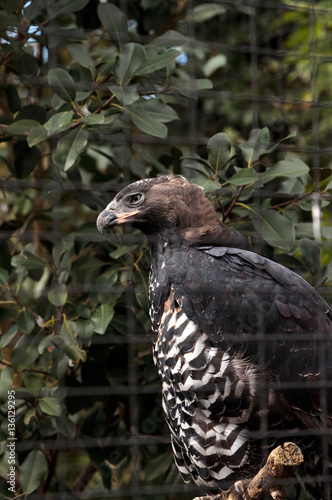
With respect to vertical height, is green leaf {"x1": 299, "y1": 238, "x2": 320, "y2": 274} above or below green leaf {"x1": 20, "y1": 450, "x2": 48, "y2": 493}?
above

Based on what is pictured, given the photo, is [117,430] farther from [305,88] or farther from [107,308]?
[305,88]

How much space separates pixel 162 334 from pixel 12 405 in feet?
1.81

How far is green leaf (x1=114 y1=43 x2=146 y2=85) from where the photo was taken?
169 cm

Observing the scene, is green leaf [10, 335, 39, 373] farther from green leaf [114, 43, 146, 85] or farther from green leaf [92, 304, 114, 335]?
green leaf [114, 43, 146, 85]

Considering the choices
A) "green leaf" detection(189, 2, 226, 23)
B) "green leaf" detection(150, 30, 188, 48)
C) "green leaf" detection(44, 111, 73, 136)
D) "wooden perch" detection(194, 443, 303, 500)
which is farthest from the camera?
"green leaf" detection(189, 2, 226, 23)

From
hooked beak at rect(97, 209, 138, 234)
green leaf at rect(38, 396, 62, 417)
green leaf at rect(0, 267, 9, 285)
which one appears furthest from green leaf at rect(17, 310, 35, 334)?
hooked beak at rect(97, 209, 138, 234)

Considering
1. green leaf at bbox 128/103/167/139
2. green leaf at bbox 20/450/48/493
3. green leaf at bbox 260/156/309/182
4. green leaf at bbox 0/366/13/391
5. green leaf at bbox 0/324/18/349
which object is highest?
green leaf at bbox 128/103/167/139

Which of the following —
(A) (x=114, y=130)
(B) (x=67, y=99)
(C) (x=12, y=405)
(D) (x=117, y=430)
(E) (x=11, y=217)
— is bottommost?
(D) (x=117, y=430)

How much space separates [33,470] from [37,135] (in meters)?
1.00

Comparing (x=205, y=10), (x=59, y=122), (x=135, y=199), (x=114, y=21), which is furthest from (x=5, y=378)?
(x=205, y=10)

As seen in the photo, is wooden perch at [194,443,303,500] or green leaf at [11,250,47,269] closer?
wooden perch at [194,443,303,500]

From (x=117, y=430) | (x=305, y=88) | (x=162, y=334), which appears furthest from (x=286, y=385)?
(x=305, y=88)

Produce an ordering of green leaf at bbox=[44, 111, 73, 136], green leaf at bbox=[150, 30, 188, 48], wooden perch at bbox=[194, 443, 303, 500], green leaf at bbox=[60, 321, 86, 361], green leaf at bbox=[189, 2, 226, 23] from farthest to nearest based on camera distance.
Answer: green leaf at bbox=[189, 2, 226, 23], green leaf at bbox=[150, 30, 188, 48], green leaf at bbox=[60, 321, 86, 361], green leaf at bbox=[44, 111, 73, 136], wooden perch at bbox=[194, 443, 303, 500]

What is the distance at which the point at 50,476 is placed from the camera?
2057mm
